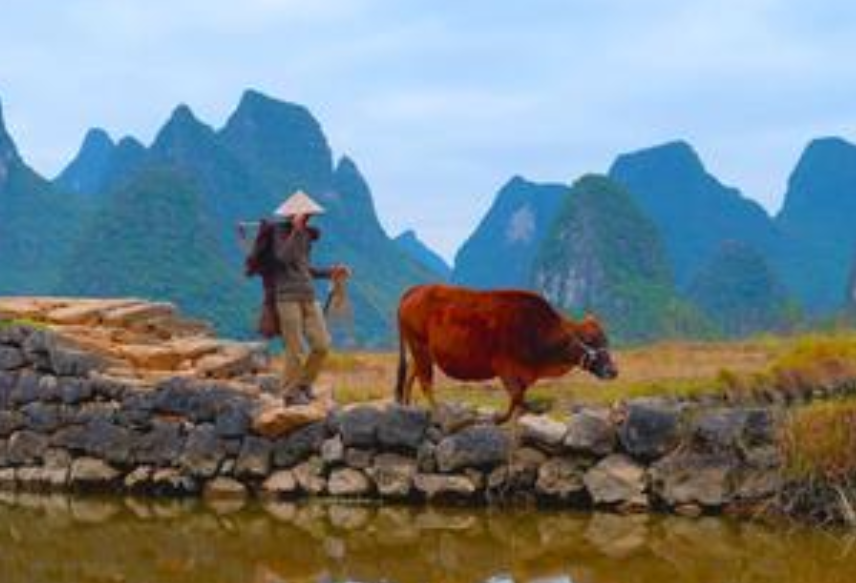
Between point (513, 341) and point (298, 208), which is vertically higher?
point (298, 208)

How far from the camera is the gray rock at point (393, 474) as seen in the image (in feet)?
32.1

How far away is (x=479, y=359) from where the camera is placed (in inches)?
389

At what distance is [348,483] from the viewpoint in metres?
9.98

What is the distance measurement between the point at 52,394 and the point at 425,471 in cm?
338

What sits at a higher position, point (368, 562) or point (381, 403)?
point (381, 403)

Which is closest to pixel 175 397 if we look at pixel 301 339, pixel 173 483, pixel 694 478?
pixel 173 483

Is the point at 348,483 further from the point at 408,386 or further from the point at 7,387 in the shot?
the point at 7,387

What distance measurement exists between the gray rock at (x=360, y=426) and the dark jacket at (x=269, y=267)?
1144 mm

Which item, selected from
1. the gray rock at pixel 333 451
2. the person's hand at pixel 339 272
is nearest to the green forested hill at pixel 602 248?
the person's hand at pixel 339 272

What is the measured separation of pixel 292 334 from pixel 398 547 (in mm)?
3047

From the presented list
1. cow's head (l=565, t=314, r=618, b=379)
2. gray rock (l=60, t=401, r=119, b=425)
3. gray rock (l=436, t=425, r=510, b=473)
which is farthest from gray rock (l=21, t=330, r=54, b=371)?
cow's head (l=565, t=314, r=618, b=379)

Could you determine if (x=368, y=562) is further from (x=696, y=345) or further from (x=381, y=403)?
(x=696, y=345)

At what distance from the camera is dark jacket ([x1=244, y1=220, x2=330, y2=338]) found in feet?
34.8


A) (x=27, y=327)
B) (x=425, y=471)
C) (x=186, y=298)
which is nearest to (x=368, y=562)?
(x=425, y=471)
